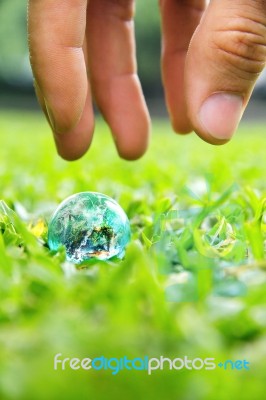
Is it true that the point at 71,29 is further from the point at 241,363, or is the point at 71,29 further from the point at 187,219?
the point at 241,363

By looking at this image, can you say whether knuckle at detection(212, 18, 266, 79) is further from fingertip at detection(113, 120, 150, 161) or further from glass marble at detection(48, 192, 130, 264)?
fingertip at detection(113, 120, 150, 161)

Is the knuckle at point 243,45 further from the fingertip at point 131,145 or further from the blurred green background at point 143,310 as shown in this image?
the fingertip at point 131,145

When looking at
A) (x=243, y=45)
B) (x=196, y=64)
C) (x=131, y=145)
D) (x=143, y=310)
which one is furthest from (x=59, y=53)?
(x=143, y=310)

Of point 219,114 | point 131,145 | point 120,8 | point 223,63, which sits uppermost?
point 223,63

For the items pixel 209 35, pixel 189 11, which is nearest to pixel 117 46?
pixel 189 11

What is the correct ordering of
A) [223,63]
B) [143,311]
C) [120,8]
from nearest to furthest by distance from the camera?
[143,311]
[223,63]
[120,8]

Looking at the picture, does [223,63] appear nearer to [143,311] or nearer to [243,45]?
[243,45]
